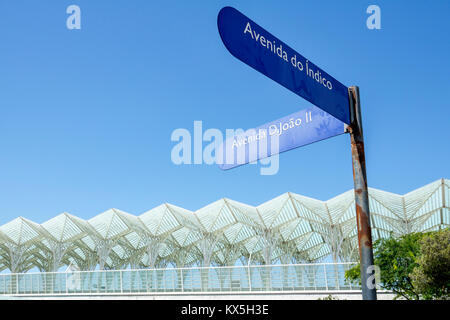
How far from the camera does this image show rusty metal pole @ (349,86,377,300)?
323cm

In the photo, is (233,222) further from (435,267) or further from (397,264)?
(435,267)

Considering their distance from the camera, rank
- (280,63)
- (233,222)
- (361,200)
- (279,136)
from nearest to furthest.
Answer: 1. (280,63)
2. (361,200)
3. (279,136)
4. (233,222)

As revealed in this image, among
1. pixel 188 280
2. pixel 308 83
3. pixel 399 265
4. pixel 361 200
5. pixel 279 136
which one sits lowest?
pixel 188 280

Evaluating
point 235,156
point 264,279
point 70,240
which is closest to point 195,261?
point 70,240

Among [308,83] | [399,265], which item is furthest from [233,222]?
[308,83]

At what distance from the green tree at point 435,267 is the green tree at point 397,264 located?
1.64m

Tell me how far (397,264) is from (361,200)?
13324 mm

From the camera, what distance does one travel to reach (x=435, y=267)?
11.8m

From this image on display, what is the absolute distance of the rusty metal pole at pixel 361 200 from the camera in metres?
3.23

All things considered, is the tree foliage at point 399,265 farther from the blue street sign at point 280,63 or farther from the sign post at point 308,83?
the blue street sign at point 280,63

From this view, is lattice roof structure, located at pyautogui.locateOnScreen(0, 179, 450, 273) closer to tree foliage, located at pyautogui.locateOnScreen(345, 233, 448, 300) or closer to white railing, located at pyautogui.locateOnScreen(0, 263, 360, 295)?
white railing, located at pyautogui.locateOnScreen(0, 263, 360, 295)

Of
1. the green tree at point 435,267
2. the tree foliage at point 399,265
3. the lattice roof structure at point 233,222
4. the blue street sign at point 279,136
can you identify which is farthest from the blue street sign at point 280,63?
the lattice roof structure at point 233,222
